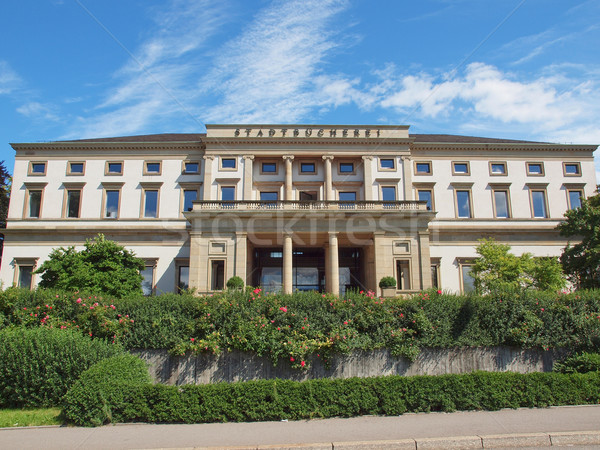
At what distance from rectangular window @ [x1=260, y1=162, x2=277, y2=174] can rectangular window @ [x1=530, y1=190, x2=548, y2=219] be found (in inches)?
973

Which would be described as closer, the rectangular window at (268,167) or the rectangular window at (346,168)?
the rectangular window at (268,167)

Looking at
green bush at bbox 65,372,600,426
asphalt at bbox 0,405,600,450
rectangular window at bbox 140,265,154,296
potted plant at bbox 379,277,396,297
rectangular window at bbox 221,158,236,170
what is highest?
rectangular window at bbox 221,158,236,170

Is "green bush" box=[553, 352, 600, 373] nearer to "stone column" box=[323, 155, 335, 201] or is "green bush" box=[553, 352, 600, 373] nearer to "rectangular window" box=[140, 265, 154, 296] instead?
"stone column" box=[323, 155, 335, 201]

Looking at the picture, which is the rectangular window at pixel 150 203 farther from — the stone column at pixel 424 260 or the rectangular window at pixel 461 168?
the rectangular window at pixel 461 168

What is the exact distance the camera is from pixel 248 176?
38.5 m

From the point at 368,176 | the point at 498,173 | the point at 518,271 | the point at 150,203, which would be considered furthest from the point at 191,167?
the point at 498,173

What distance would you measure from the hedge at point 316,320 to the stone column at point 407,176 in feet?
73.3

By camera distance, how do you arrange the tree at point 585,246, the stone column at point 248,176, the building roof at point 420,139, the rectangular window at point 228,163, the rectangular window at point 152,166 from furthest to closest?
the building roof at point 420,139
the rectangular window at point 152,166
the rectangular window at point 228,163
the stone column at point 248,176
the tree at point 585,246

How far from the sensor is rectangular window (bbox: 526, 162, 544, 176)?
40.7 meters

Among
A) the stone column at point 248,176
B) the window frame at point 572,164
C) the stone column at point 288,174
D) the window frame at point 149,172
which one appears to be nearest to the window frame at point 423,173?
the stone column at point 288,174

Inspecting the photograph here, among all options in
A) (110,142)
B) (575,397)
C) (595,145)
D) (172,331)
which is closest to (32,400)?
(172,331)

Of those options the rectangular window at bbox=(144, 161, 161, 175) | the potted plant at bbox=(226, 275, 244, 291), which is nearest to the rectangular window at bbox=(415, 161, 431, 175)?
the potted plant at bbox=(226, 275, 244, 291)

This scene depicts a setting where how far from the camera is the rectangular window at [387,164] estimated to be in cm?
3909

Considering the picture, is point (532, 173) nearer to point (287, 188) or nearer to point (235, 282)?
point (287, 188)
